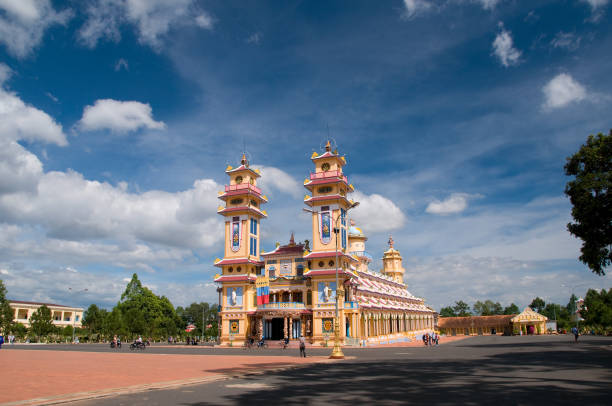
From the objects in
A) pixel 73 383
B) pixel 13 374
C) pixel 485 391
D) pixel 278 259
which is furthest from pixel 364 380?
pixel 278 259

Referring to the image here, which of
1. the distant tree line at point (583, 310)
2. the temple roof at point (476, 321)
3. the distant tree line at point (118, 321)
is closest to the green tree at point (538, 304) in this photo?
the distant tree line at point (583, 310)

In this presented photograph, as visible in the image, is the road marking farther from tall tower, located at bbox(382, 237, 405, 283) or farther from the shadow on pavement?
tall tower, located at bbox(382, 237, 405, 283)

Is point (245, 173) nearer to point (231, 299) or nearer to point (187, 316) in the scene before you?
point (231, 299)

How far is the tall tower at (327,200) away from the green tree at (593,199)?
2565 centimetres

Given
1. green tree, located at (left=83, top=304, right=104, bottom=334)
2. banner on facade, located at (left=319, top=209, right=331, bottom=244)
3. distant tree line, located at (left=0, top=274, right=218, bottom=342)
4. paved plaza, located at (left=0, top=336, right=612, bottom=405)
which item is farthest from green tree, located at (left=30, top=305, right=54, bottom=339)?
paved plaza, located at (left=0, top=336, right=612, bottom=405)

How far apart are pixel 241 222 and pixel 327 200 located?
1293 centimetres

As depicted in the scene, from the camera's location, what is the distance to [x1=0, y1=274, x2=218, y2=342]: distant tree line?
75125 millimetres

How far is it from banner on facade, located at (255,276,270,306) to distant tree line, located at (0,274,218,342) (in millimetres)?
28841

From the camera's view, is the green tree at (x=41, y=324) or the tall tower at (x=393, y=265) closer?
the green tree at (x=41, y=324)

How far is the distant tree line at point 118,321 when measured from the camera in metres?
75.1

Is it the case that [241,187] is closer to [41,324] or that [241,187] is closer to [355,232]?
[355,232]

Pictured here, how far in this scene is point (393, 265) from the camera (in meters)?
105

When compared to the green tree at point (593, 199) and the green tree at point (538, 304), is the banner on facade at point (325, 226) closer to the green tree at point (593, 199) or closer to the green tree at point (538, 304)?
the green tree at point (593, 199)

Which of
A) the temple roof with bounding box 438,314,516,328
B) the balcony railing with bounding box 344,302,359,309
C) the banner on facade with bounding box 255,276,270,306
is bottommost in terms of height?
the temple roof with bounding box 438,314,516,328
